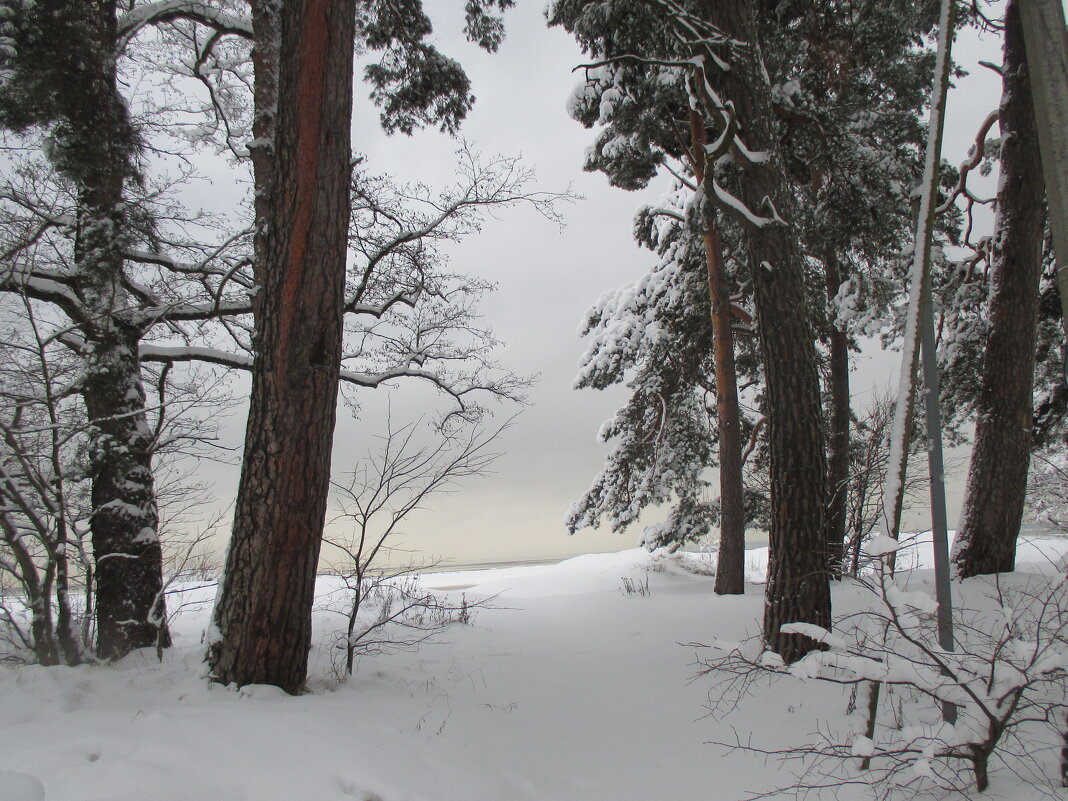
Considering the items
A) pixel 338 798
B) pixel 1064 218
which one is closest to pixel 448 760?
pixel 338 798

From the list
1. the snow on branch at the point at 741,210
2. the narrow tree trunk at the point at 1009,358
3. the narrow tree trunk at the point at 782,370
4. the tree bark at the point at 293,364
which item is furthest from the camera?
the narrow tree trunk at the point at 1009,358

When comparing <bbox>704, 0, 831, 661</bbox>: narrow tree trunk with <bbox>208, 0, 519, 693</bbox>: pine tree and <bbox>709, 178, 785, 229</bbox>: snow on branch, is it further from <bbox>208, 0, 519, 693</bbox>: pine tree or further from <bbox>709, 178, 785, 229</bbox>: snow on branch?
<bbox>208, 0, 519, 693</bbox>: pine tree

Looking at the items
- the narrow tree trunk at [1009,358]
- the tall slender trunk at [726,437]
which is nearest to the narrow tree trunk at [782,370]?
the narrow tree trunk at [1009,358]

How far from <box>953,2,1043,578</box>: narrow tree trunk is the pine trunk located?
27.1 ft

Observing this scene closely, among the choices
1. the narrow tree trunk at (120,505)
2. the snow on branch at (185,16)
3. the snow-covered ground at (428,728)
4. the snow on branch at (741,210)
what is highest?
the snow on branch at (185,16)

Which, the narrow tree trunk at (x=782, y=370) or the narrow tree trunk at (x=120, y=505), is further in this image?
the narrow tree trunk at (x=120, y=505)

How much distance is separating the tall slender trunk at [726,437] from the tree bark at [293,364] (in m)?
6.03

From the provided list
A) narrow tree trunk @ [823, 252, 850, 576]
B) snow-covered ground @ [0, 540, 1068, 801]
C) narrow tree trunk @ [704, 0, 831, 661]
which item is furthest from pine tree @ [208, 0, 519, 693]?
narrow tree trunk @ [823, 252, 850, 576]

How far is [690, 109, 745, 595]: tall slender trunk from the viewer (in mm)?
8734

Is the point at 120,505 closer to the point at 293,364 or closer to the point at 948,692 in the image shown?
the point at 293,364

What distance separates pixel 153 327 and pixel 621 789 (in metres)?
5.79

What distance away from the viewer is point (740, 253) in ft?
28.2

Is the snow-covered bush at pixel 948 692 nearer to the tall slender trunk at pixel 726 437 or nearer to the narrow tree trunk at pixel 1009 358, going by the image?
the narrow tree trunk at pixel 1009 358

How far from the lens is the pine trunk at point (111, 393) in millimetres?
5168
